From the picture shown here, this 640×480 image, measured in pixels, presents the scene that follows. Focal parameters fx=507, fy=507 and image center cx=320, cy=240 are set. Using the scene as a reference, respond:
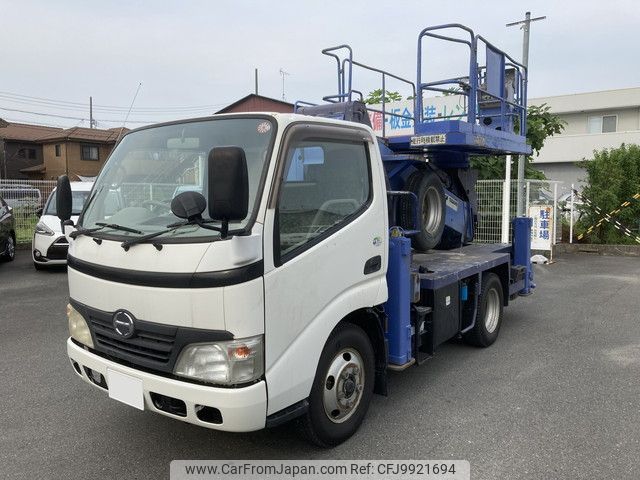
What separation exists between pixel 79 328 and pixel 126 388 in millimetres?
629

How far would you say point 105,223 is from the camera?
321 cm

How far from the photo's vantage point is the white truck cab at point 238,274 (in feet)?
8.62

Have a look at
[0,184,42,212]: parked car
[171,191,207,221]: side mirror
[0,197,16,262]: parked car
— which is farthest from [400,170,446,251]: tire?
[0,184,42,212]: parked car

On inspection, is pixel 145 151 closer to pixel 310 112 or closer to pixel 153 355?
pixel 153 355

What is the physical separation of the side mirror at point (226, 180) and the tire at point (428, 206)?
2.86 m

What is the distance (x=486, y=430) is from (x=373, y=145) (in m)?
2.23

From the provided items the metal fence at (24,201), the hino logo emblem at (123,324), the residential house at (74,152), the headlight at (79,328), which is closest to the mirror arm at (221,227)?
the hino logo emblem at (123,324)

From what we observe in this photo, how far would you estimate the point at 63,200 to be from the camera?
3637 millimetres

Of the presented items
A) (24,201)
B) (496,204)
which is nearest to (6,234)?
(24,201)

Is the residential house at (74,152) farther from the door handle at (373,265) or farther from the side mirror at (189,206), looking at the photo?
the side mirror at (189,206)

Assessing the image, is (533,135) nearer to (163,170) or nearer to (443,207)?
(443,207)

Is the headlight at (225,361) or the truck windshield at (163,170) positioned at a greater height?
the truck windshield at (163,170)

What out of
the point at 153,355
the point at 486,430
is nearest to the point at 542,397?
the point at 486,430

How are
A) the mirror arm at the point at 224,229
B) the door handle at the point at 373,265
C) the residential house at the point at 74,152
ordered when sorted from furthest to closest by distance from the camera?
the residential house at the point at 74,152
the door handle at the point at 373,265
the mirror arm at the point at 224,229
